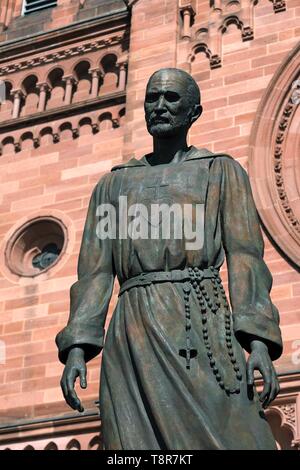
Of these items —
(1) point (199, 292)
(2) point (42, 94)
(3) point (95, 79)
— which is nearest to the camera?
(1) point (199, 292)

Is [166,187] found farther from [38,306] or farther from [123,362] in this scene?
[38,306]

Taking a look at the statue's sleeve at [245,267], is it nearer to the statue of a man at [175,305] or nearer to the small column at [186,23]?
the statue of a man at [175,305]

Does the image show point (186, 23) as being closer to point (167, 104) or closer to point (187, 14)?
point (187, 14)

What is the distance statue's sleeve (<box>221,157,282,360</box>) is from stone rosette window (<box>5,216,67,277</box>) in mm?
9240

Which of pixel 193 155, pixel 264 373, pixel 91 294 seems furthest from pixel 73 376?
pixel 193 155

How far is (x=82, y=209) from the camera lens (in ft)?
46.0

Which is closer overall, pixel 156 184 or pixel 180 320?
pixel 180 320

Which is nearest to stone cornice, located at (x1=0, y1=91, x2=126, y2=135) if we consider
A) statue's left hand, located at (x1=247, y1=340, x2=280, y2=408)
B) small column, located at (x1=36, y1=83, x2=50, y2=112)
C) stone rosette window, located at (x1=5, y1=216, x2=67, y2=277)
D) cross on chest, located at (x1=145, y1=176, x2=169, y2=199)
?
small column, located at (x1=36, y1=83, x2=50, y2=112)

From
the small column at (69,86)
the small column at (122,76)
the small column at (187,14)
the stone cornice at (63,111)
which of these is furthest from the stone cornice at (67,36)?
the small column at (187,14)

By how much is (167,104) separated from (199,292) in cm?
102

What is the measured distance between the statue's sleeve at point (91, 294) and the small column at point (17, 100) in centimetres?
1075

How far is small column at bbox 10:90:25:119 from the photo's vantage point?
15.7m

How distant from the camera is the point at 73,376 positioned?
4.54 metres
